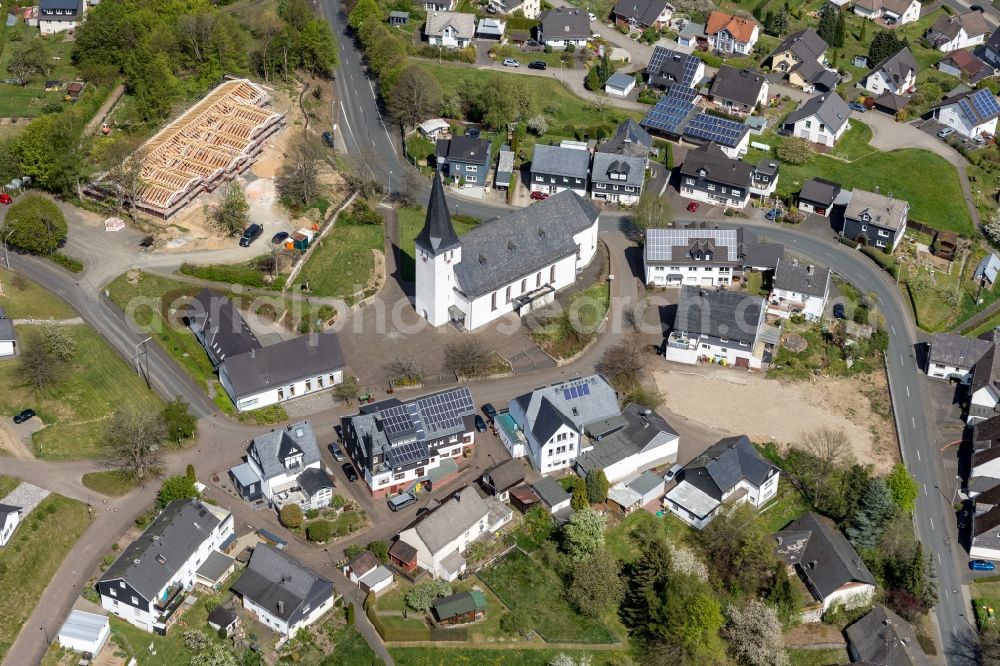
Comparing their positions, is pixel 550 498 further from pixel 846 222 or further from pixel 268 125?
pixel 268 125

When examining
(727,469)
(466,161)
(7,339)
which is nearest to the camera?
(727,469)

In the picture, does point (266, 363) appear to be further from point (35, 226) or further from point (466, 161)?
point (466, 161)

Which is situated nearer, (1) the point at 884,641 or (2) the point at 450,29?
(1) the point at 884,641

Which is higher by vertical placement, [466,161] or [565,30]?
[466,161]

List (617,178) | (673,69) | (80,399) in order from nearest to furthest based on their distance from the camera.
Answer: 1. (80,399)
2. (617,178)
3. (673,69)

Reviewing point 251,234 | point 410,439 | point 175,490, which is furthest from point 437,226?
point 175,490

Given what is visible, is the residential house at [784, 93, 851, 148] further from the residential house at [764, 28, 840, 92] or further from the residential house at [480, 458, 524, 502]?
the residential house at [480, 458, 524, 502]

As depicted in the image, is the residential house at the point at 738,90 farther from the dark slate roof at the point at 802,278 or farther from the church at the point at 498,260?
the church at the point at 498,260
